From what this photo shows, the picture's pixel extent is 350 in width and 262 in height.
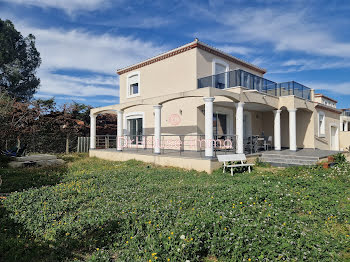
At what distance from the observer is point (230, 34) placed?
9.59 m

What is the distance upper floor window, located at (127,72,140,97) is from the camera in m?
16.3

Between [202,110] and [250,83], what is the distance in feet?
10.0

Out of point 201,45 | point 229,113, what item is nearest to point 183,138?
point 229,113

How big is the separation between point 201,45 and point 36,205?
1097 cm

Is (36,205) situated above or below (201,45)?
below

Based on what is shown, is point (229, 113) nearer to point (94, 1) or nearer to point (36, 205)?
point (94, 1)

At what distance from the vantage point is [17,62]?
24.1 metres

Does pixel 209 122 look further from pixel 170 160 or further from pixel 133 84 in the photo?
pixel 133 84

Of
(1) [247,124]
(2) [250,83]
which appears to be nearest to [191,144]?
(2) [250,83]

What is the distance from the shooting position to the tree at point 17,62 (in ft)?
75.6

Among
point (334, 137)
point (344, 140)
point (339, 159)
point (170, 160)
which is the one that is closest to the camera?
point (339, 159)

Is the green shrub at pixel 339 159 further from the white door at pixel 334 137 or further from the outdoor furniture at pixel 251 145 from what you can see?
the white door at pixel 334 137

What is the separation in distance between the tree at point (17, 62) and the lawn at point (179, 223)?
21316mm

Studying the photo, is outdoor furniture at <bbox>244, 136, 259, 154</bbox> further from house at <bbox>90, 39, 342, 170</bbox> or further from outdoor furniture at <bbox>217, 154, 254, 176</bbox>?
outdoor furniture at <bbox>217, 154, 254, 176</bbox>
